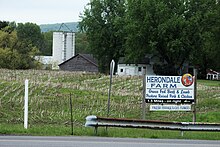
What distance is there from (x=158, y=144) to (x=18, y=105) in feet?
35.4

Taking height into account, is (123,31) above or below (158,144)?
above

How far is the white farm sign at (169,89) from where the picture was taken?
18.4m

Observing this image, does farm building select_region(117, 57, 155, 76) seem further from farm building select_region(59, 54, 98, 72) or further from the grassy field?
the grassy field

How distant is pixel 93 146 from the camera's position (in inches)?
504

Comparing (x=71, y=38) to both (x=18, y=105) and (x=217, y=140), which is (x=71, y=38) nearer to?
(x=18, y=105)

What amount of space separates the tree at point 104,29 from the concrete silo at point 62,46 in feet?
79.2

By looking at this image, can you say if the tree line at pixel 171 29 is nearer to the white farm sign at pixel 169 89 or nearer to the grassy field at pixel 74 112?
the grassy field at pixel 74 112

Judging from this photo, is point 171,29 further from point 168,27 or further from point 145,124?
point 145,124

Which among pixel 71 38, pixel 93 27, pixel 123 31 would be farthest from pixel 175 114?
pixel 71 38

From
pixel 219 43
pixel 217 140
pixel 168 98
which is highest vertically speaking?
pixel 219 43

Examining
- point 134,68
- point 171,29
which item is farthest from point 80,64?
point 171,29

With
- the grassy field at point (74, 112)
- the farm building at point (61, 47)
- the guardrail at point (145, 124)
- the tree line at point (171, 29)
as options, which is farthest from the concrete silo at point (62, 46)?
the guardrail at point (145, 124)

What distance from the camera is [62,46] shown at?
118688 mm

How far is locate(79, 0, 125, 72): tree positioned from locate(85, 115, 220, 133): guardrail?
7368 centimetres
